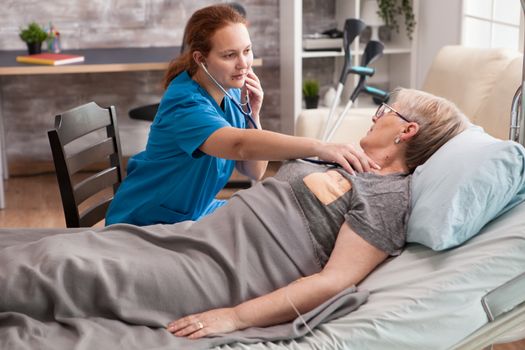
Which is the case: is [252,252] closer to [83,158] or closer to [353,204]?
[353,204]

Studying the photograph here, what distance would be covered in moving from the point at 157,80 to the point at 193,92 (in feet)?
9.17

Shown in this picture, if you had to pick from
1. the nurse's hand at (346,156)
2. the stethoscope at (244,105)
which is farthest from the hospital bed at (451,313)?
the stethoscope at (244,105)

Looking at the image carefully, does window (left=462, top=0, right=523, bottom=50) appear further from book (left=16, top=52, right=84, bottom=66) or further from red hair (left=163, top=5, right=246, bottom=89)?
book (left=16, top=52, right=84, bottom=66)

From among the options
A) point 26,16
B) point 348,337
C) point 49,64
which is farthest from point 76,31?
point 348,337

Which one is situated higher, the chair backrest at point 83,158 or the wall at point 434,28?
the wall at point 434,28

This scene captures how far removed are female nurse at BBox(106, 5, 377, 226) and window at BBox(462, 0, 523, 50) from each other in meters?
1.72

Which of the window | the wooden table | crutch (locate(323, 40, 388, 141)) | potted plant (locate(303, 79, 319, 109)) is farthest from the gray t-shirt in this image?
potted plant (locate(303, 79, 319, 109))

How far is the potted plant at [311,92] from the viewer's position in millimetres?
4477

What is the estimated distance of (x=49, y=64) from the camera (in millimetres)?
3977

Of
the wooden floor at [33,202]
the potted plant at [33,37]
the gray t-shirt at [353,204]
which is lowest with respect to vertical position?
the wooden floor at [33,202]

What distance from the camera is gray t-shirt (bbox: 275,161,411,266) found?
1.63 metres

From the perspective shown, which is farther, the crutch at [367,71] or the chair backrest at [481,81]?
the crutch at [367,71]

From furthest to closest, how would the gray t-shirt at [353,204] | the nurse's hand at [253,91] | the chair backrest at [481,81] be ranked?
the chair backrest at [481,81] → the nurse's hand at [253,91] → the gray t-shirt at [353,204]

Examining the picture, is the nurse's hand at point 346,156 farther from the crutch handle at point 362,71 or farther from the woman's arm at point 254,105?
the crutch handle at point 362,71
